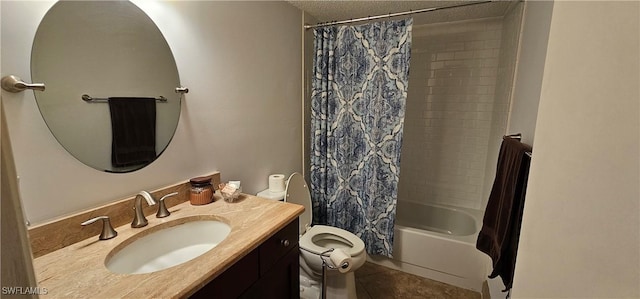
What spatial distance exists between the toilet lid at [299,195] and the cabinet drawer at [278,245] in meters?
0.51

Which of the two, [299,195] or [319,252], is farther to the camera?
[299,195]

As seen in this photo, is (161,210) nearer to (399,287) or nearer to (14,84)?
(14,84)

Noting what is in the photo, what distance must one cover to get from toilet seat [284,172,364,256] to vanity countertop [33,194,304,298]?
2.24ft

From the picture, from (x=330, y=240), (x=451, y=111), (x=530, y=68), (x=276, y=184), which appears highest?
(x=530, y=68)

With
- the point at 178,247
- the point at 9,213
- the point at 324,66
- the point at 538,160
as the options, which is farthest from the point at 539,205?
the point at 324,66

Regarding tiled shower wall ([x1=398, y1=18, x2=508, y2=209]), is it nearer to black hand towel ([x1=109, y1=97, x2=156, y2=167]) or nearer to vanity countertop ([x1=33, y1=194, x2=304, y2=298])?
vanity countertop ([x1=33, y1=194, x2=304, y2=298])

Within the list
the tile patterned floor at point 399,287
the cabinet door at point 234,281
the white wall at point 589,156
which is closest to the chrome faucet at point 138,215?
the cabinet door at point 234,281

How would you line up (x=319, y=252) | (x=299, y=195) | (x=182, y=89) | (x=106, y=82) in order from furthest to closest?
(x=299, y=195), (x=319, y=252), (x=182, y=89), (x=106, y=82)

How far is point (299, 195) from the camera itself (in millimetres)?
1923

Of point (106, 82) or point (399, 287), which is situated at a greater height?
point (106, 82)

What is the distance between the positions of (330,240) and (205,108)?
123cm

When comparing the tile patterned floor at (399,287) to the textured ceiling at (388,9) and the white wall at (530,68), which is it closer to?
the white wall at (530,68)

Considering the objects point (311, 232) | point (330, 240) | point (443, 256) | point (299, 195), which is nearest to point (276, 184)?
point (299, 195)

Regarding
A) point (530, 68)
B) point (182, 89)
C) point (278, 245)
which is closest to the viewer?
point (278, 245)
